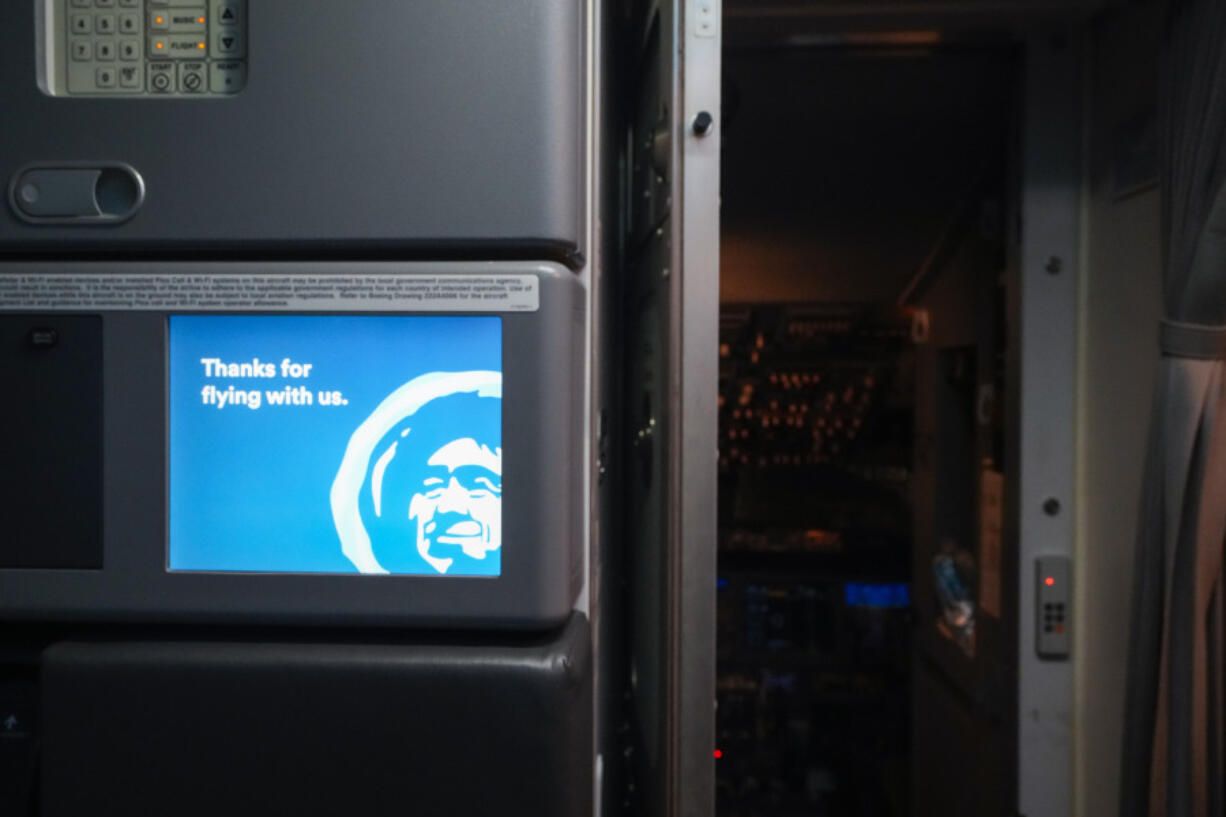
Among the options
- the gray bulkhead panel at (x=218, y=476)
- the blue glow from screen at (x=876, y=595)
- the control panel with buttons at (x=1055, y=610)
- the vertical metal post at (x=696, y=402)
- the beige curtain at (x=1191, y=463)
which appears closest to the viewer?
the gray bulkhead panel at (x=218, y=476)

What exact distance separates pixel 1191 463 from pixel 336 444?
1.42 meters

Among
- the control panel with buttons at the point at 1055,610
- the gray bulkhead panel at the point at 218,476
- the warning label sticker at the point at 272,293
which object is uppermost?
the warning label sticker at the point at 272,293

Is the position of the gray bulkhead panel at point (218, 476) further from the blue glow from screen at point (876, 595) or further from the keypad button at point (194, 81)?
the blue glow from screen at point (876, 595)

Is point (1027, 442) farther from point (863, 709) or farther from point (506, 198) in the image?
point (863, 709)

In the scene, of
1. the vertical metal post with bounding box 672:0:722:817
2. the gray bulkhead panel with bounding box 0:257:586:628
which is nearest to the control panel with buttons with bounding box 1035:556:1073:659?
the vertical metal post with bounding box 672:0:722:817

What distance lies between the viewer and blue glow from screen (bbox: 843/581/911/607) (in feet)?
10.6

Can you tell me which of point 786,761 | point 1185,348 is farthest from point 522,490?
point 786,761

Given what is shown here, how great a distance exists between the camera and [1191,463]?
1.44 m

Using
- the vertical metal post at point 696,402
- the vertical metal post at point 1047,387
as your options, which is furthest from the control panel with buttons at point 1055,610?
the vertical metal post at point 696,402

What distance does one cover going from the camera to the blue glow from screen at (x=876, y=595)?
323cm

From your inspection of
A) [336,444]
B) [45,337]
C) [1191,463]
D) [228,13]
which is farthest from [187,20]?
[1191,463]

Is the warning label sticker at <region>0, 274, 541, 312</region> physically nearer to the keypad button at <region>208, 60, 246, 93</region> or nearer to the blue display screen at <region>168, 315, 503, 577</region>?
the blue display screen at <region>168, 315, 503, 577</region>

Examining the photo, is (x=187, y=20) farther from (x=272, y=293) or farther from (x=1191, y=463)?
(x=1191, y=463)

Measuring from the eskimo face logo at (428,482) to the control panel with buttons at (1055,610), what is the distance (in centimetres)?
157
